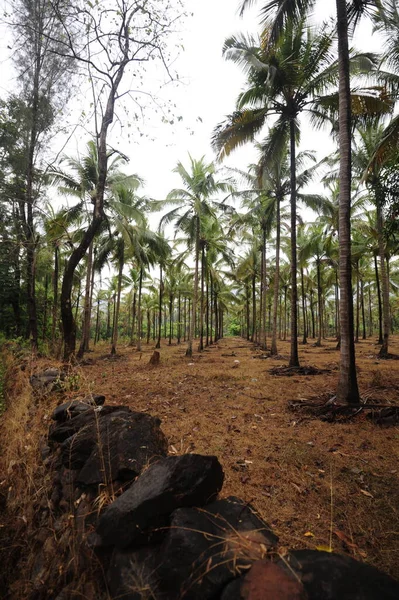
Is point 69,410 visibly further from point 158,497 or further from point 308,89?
point 308,89

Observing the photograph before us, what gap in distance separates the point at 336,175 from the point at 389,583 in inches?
659

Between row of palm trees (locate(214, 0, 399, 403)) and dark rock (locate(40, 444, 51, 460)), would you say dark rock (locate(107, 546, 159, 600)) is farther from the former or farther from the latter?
row of palm trees (locate(214, 0, 399, 403))

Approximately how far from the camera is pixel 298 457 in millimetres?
3672

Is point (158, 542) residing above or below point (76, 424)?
below

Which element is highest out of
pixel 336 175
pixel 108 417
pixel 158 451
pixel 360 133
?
pixel 360 133

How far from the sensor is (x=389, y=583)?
1.29 meters

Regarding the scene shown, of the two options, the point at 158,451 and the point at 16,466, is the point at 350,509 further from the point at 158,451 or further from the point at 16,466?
the point at 16,466

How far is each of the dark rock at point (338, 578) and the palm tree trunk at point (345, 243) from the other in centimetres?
454

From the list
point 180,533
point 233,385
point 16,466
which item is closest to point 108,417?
point 16,466

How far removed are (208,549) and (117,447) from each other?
1645 millimetres

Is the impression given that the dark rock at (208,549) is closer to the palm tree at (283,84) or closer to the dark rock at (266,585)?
the dark rock at (266,585)

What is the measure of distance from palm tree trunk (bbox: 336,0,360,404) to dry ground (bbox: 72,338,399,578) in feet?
2.28

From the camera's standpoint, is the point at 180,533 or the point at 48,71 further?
the point at 48,71

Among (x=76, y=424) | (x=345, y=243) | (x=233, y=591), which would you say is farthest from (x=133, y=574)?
(x=345, y=243)
